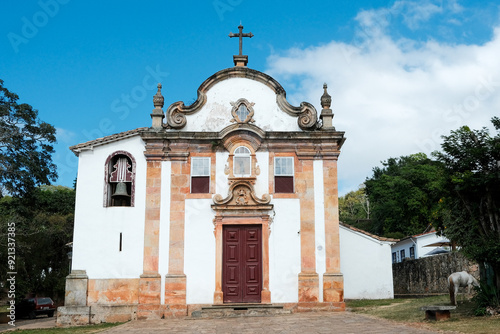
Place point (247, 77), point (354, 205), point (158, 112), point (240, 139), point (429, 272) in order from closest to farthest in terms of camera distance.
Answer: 1. point (240, 139)
2. point (158, 112)
3. point (247, 77)
4. point (429, 272)
5. point (354, 205)

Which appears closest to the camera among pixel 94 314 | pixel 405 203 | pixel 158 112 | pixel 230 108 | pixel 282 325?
pixel 282 325

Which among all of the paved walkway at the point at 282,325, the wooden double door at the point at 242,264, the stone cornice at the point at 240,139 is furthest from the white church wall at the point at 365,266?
the paved walkway at the point at 282,325

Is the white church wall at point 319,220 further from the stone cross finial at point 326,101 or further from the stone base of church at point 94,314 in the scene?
the stone base of church at point 94,314

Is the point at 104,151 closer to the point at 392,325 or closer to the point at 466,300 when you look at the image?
the point at 392,325

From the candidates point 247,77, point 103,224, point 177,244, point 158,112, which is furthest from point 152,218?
point 247,77

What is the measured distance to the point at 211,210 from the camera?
55.6 ft

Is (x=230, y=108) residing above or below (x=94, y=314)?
above

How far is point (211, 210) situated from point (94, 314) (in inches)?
199

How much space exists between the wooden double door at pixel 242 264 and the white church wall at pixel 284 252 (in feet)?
1.55

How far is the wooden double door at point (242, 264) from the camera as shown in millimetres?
16531

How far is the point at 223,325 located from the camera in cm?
1317

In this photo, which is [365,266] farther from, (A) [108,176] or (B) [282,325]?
(A) [108,176]

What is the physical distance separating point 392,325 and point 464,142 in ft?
17.1

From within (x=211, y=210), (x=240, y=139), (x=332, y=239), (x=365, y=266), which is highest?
(x=240, y=139)
